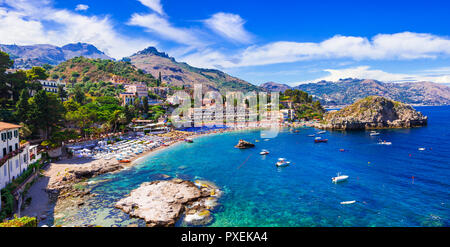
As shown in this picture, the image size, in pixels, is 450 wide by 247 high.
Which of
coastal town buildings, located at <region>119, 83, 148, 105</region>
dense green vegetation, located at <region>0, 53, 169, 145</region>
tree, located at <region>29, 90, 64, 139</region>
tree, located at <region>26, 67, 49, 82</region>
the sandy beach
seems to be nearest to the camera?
the sandy beach

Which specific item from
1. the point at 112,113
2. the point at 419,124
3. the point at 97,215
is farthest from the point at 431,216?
the point at 419,124

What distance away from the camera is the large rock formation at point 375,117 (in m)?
99.2

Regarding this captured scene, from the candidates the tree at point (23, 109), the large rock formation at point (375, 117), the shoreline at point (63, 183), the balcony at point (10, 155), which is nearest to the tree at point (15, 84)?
the tree at point (23, 109)

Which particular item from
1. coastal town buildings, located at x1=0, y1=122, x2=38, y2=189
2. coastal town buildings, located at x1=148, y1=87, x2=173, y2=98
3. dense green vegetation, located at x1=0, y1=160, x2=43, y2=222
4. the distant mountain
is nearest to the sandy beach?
dense green vegetation, located at x1=0, y1=160, x2=43, y2=222

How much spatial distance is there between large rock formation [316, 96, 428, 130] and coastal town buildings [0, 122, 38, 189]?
9851 centimetres

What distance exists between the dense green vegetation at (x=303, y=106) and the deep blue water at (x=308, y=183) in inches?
2575

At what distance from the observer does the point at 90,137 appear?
61.0 meters

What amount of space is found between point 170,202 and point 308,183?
72.3 ft

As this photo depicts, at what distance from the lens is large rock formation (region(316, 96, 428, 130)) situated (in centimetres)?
9925

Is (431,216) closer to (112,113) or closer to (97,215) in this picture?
(97,215)

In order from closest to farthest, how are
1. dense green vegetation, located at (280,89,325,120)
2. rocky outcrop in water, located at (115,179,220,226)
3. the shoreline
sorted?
rocky outcrop in water, located at (115,179,220,226)
the shoreline
dense green vegetation, located at (280,89,325,120)

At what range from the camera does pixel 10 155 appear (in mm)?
29547

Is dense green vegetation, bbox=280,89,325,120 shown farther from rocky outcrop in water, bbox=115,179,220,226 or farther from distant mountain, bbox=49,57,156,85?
rocky outcrop in water, bbox=115,179,220,226

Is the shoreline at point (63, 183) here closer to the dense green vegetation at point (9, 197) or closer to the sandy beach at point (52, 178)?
the sandy beach at point (52, 178)
